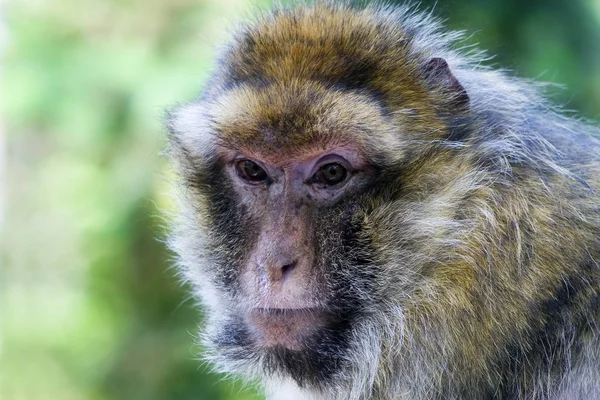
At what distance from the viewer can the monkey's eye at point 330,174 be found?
2787 millimetres

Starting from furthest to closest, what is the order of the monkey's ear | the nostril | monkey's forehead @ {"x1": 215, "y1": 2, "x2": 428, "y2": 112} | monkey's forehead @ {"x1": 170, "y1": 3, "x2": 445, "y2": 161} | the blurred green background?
the blurred green background, the monkey's ear, monkey's forehead @ {"x1": 215, "y1": 2, "x2": 428, "y2": 112}, monkey's forehead @ {"x1": 170, "y1": 3, "x2": 445, "y2": 161}, the nostril

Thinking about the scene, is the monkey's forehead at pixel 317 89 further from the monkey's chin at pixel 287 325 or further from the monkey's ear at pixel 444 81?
the monkey's chin at pixel 287 325

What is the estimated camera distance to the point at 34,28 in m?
5.34

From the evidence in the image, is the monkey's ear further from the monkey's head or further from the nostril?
the nostril

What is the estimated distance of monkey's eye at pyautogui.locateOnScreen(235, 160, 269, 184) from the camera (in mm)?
2938

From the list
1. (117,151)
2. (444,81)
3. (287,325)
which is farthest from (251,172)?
(117,151)

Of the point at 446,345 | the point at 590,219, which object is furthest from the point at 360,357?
the point at 590,219

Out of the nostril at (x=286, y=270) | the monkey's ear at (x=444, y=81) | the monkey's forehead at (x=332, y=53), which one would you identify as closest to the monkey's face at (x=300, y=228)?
the nostril at (x=286, y=270)

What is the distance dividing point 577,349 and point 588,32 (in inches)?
93.0

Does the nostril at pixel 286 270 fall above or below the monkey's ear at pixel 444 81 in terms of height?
below

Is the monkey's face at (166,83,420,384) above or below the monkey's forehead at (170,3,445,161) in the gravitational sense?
below

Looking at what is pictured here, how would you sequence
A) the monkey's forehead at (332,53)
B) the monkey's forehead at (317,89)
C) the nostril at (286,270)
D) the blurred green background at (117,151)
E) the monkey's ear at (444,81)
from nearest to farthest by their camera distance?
the nostril at (286,270), the monkey's forehead at (317,89), the monkey's forehead at (332,53), the monkey's ear at (444,81), the blurred green background at (117,151)

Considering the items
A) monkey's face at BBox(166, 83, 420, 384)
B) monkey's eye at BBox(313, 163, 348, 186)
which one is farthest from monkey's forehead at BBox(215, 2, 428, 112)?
monkey's eye at BBox(313, 163, 348, 186)

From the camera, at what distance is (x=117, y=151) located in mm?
5359
